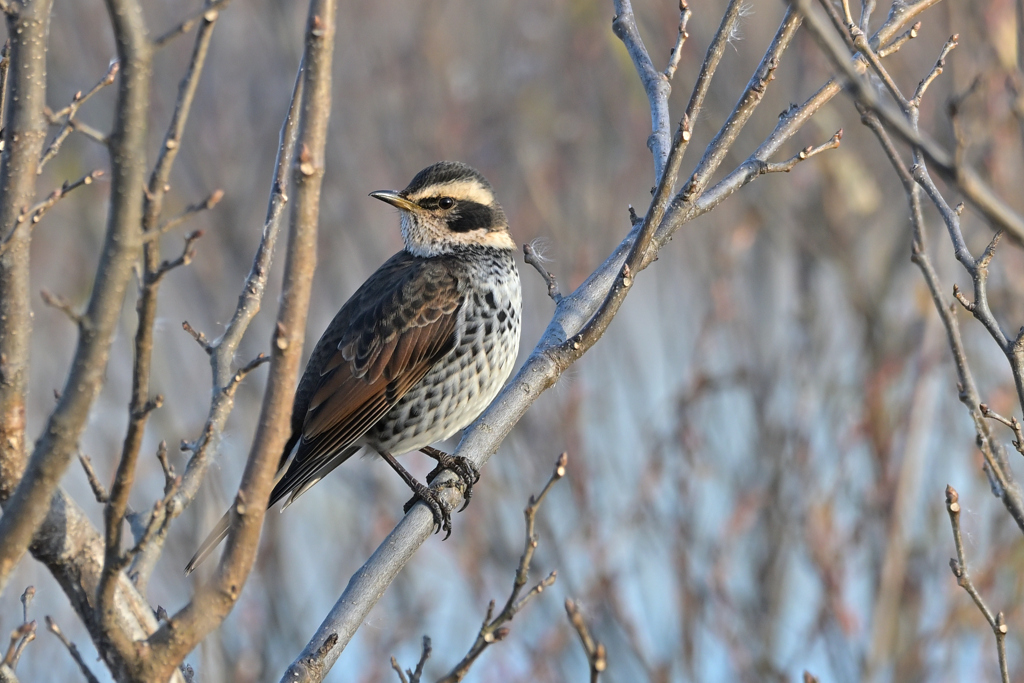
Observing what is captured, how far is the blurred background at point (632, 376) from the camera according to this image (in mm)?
6074

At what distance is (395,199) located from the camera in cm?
484

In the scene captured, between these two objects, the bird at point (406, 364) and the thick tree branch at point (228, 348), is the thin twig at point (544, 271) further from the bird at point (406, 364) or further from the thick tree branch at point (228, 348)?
the thick tree branch at point (228, 348)

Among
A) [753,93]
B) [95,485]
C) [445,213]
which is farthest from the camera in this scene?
[445,213]

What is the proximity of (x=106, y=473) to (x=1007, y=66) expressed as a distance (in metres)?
6.31

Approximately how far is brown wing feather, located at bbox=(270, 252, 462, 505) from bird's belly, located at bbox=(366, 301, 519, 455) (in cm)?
6

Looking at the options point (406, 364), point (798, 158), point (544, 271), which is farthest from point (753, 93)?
point (406, 364)

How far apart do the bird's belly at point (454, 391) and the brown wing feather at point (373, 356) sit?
63 millimetres

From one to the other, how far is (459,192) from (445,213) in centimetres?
13

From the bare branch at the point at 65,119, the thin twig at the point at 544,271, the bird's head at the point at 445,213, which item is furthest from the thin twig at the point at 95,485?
the bird's head at the point at 445,213

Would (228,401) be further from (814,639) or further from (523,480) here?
(814,639)

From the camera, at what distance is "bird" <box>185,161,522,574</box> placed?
4.43m

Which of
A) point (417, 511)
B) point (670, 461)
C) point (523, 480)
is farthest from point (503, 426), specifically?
point (670, 461)

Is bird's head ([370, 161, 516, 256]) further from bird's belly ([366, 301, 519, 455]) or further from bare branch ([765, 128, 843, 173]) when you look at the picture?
bare branch ([765, 128, 843, 173])

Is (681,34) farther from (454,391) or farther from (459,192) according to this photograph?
(454,391)
